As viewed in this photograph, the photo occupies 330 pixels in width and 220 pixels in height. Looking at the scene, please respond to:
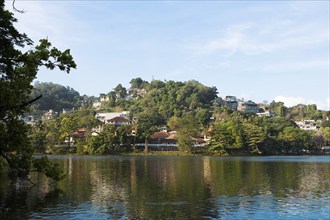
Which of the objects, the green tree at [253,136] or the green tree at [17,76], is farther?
the green tree at [253,136]

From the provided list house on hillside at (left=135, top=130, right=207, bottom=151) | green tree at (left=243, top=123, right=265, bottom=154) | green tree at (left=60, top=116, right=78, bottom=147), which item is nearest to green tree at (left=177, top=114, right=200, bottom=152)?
house on hillside at (left=135, top=130, right=207, bottom=151)

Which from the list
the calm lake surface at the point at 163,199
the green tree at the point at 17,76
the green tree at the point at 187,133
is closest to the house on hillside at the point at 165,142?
the green tree at the point at 187,133

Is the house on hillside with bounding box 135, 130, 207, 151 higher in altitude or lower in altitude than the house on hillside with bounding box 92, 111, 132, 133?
lower

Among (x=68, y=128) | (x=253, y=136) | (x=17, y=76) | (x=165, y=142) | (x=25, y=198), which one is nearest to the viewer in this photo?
(x=17, y=76)

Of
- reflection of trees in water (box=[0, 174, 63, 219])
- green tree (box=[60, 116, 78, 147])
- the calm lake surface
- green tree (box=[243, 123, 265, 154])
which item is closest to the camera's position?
reflection of trees in water (box=[0, 174, 63, 219])

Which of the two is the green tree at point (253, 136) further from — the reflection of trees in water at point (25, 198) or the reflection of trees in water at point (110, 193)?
the reflection of trees in water at point (25, 198)

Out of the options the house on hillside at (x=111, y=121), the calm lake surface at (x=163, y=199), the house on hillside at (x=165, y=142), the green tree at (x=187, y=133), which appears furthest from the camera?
the house on hillside at (x=111, y=121)

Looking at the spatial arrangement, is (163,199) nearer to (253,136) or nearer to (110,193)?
Answer: (110,193)

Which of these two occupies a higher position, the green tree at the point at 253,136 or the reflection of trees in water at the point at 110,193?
the green tree at the point at 253,136

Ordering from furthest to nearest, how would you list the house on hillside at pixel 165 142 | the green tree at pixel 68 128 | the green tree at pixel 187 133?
the house on hillside at pixel 165 142
the green tree at pixel 68 128
the green tree at pixel 187 133

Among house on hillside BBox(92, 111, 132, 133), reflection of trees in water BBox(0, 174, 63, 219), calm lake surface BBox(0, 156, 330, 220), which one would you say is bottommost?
calm lake surface BBox(0, 156, 330, 220)

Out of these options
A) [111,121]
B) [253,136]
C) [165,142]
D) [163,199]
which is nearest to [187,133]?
[165,142]

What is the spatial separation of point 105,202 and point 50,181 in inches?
575

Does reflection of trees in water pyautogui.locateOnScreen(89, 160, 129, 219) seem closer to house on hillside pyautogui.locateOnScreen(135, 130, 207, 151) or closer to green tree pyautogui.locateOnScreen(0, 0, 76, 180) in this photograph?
green tree pyautogui.locateOnScreen(0, 0, 76, 180)
